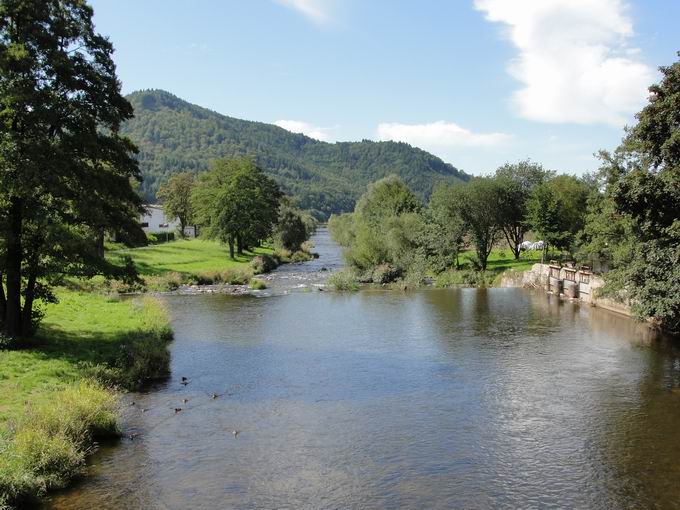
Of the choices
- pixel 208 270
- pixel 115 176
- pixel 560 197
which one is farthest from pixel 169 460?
pixel 560 197

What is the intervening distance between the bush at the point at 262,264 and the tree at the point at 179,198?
33.5 metres

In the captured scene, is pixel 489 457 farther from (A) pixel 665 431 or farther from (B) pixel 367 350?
(B) pixel 367 350

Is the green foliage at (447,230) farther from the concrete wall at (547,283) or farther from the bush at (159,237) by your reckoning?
the bush at (159,237)

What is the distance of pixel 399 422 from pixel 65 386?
1245 centimetres

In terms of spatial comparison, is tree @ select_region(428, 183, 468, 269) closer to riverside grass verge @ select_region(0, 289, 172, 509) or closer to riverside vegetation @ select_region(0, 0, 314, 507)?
riverside grass verge @ select_region(0, 289, 172, 509)

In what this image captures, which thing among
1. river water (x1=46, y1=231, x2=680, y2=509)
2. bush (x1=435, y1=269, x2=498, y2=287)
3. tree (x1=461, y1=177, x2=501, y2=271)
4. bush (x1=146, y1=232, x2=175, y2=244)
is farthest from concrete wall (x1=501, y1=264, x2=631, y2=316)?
bush (x1=146, y1=232, x2=175, y2=244)

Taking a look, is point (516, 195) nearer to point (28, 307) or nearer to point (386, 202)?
point (386, 202)

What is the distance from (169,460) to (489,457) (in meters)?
10.2

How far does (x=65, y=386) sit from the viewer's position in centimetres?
2044

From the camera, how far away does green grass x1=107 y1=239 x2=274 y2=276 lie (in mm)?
63128

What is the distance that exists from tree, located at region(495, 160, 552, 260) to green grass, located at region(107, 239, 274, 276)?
1461 inches

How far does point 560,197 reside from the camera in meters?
77.0

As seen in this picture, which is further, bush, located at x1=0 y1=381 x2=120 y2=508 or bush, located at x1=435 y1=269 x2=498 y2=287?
bush, located at x1=435 y1=269 x2=498 y2=287

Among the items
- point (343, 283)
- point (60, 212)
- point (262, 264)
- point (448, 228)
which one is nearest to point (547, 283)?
point (448, 228)
